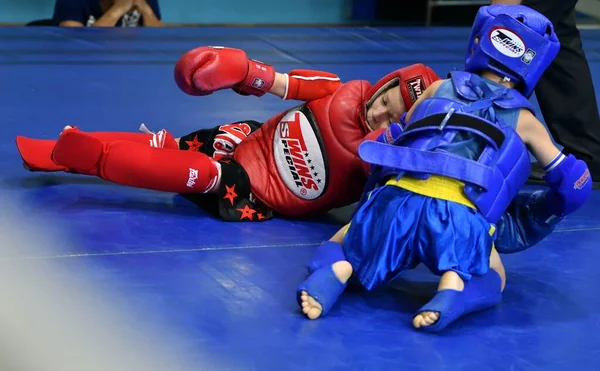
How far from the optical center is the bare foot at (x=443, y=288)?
1.74 m

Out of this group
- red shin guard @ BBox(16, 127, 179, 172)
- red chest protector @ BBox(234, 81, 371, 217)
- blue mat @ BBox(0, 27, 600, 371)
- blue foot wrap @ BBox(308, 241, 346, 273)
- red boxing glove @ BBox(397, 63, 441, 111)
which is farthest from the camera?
red shin guard @ BBox(16, 127, 179, 172)

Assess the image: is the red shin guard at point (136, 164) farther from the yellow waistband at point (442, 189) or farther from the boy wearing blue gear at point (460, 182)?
the yellow waistband at point (442, 189)

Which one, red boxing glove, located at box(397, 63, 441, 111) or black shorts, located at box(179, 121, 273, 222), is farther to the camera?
black shorts, located at box(179, 121, 273, 222)

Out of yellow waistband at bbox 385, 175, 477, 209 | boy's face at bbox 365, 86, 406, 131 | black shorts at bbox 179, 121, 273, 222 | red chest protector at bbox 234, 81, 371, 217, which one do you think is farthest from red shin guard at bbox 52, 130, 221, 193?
yellow waistband at bbox 385, 175, 477, 209

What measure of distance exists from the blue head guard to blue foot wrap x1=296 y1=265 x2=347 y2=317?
58cm

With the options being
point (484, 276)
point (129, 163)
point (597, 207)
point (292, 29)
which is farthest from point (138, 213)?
point (292, 29)

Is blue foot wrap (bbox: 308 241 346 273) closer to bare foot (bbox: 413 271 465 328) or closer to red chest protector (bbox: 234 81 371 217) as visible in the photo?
bare foot (bbox: 413 271 465 328)

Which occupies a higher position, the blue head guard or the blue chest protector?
the blue head guard

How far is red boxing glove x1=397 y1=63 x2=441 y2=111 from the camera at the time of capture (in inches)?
88.0

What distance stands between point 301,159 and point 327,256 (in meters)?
0.52

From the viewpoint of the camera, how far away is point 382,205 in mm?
1889

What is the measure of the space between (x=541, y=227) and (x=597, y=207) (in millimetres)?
648

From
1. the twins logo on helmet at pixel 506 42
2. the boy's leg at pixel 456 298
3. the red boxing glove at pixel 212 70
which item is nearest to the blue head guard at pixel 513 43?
the twins logo on helmet at pixel 506 42

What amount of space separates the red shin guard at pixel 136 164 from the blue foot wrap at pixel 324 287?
0.58 m
